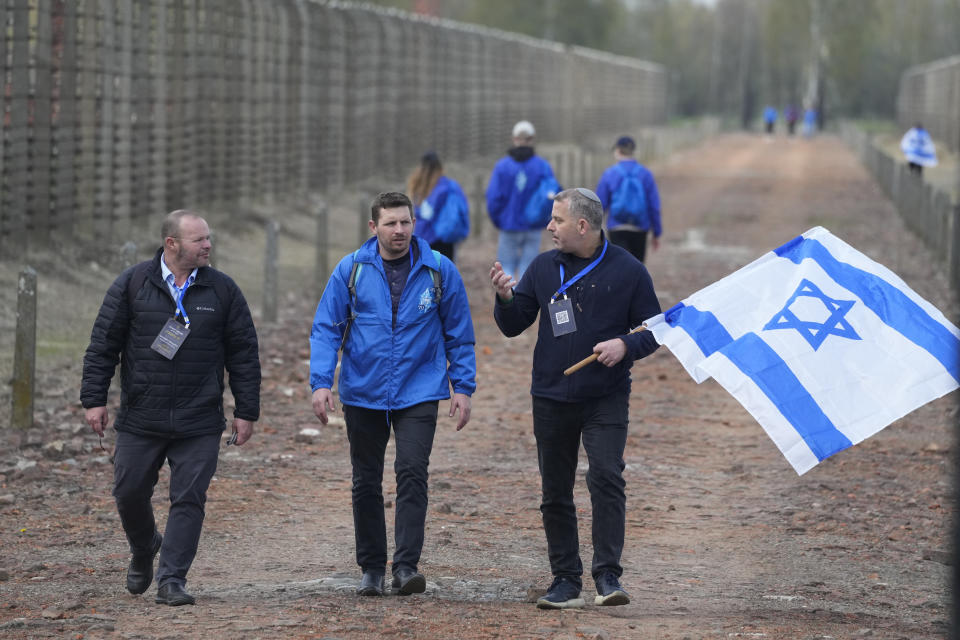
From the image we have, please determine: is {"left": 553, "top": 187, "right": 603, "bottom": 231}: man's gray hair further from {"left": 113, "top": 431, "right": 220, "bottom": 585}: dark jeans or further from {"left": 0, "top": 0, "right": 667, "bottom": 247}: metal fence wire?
{"left": 0, "top": 0, "right": 667, "bottom": 247}: metal fence wire

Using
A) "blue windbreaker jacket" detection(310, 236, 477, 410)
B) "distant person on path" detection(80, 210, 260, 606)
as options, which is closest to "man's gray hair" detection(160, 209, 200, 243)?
"distant person on path" detection(80, 210, 260, 606)

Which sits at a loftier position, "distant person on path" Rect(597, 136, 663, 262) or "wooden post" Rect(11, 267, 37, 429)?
"distant person on path" Rect(597, 136, 663, 262)

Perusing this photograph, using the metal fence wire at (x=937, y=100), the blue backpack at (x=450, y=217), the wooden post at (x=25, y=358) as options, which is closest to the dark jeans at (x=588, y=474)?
the wooden post at (x=25, y=358)

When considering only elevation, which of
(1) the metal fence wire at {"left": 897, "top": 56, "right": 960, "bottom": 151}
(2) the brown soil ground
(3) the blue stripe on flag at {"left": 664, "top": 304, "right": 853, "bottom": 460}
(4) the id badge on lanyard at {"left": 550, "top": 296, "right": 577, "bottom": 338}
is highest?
(1) the metal fence wire at {"left": 897, "top": 56, "right": 960, "bottom": 151}

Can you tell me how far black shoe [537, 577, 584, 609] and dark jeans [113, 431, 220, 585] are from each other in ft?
5.22

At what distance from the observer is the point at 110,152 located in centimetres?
1953

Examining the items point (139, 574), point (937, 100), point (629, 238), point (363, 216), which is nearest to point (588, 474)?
point (139, 574)

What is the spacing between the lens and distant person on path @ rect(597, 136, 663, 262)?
15008mm

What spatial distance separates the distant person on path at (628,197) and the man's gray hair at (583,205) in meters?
8.20

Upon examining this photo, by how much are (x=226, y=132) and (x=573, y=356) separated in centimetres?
1885

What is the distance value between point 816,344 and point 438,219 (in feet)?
22.4

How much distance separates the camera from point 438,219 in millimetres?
13555

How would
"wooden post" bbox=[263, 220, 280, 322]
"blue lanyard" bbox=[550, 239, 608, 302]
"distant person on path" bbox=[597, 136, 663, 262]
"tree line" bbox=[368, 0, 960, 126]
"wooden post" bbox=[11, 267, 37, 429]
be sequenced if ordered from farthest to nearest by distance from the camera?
"tree line" bbox=[368, 0, 960, 126], "wooden post" bbox=[263, 220, 280, 322], "distant person on path" bbox=[597, 136, 663, 262], "wooden post" bbox=[11, 267, 37, 429], "blue lanyard" bbox=[550, 239, 608, 302]

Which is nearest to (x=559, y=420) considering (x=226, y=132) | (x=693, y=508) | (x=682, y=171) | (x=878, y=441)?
(x=693, y=508)
